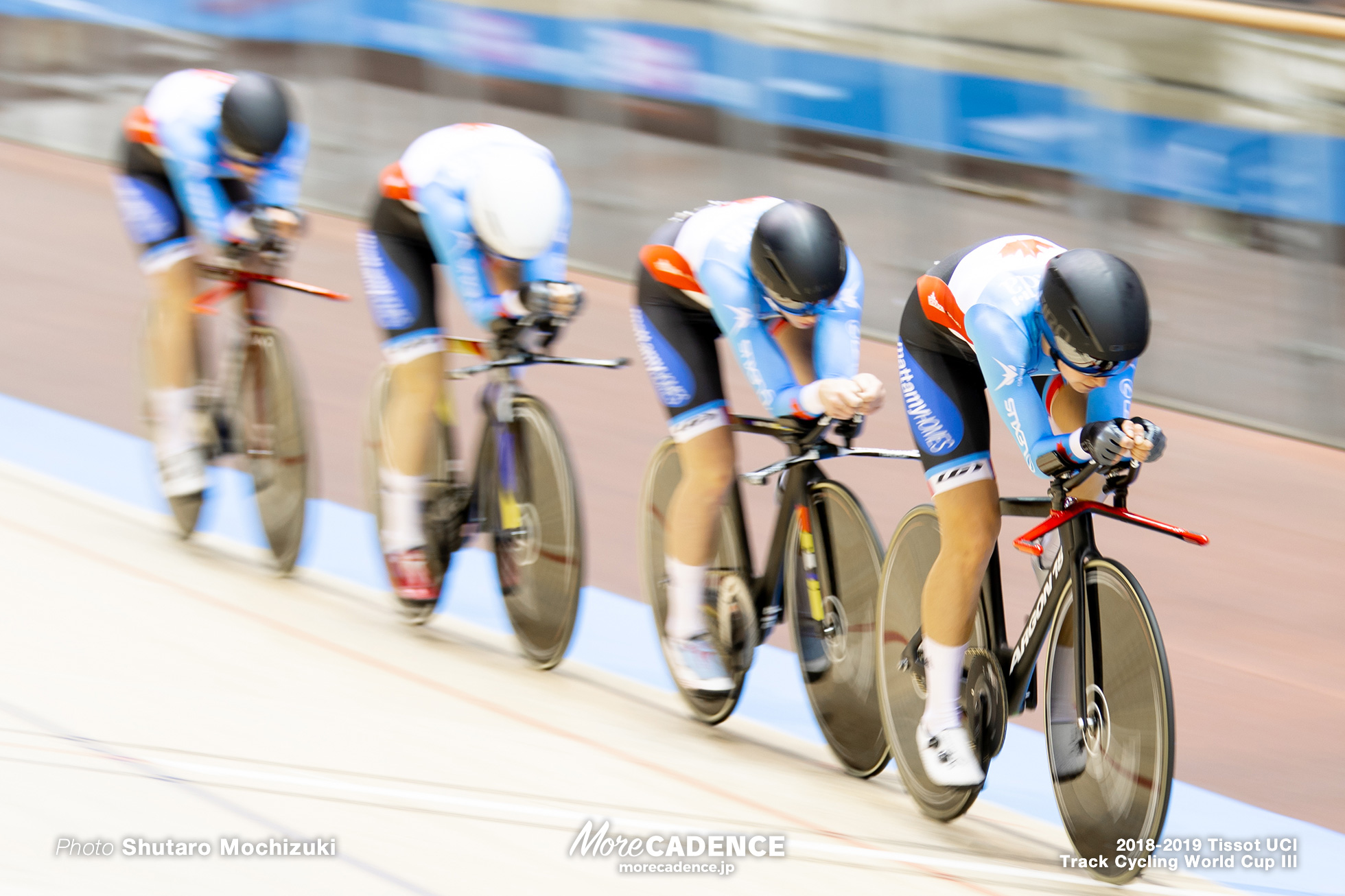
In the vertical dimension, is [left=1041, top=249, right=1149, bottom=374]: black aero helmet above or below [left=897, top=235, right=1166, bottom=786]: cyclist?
above

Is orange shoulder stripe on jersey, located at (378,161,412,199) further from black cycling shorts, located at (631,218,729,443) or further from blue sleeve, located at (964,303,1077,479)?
blue sleeve, located at (964,303,1077,479)

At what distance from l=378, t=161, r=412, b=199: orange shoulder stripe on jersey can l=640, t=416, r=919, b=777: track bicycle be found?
3.42ft

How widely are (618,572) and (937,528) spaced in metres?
2.13

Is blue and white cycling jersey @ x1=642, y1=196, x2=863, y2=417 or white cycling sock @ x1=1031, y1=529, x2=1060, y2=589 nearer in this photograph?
white cycling sock @ x1=1031, y1=529, x2=1060, y2=589

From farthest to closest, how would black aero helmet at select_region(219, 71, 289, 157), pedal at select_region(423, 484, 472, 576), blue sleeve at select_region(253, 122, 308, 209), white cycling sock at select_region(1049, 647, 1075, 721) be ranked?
blue sleeve at select_region(253, 122, 308, 209) < black aero helmet at select_region(219, 71, 289, 157) < pedal at select_region(423, 484, 472, 576) < white cycling sock at select_region(1049, 647, 1075, 721)

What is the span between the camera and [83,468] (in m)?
6.60

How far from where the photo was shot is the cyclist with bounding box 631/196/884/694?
371cm

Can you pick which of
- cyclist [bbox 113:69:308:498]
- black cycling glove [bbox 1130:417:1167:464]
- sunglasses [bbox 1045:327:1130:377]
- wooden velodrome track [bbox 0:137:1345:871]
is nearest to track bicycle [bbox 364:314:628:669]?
wooden velodrome track [bbox 0:137:1345:871]

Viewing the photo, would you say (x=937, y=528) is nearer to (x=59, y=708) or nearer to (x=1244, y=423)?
(x=59, y=708)

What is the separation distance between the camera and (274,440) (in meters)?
5.38

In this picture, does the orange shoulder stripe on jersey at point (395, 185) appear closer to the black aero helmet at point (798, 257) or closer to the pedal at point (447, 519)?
the pedal at point (447, 519)

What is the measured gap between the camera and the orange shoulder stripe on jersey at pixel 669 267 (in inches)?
161

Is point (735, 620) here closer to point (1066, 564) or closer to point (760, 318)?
point (760, 318)

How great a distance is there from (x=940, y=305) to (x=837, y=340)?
35 centimetres
